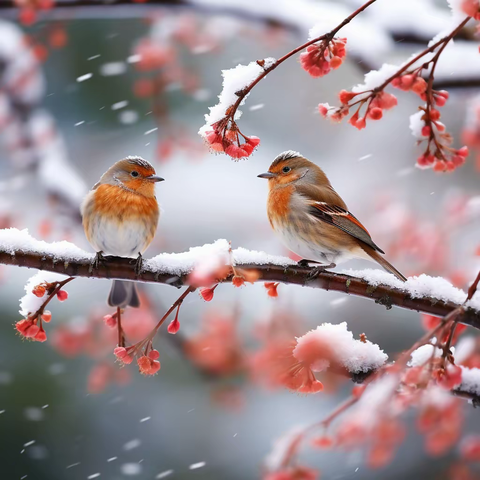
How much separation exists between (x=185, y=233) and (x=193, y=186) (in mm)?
419

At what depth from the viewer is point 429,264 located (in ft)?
12.0

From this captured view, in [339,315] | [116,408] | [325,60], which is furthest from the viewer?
[116,408]

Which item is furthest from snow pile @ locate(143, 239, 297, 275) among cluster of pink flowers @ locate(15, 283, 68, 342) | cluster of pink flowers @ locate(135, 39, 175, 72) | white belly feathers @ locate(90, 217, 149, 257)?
cluster of pink flowers @ locate(135, 39, 175, 72)

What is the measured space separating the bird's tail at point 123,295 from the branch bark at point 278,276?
509mm

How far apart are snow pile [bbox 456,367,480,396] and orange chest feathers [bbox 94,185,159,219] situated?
1.23 m

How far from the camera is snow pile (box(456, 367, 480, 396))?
4.23 feet

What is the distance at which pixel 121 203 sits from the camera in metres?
2.04

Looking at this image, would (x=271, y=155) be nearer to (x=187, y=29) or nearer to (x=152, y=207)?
(x=187, y=29)

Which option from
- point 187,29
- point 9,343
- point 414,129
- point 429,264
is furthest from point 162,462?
point 414,129

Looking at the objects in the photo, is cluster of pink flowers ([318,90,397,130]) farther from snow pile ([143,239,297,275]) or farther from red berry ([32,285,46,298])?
red berry ([32,285,46,298])

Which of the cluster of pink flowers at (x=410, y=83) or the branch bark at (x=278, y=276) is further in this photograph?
the branch bark at (x=278, y=276)

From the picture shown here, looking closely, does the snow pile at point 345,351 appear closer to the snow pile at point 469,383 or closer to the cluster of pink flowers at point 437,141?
the snow pile at point 469,383

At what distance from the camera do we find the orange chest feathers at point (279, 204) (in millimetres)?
1968

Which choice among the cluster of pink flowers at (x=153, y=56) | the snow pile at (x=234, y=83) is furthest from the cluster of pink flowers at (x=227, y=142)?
the cluster of pink flowers at (x=153, y=56)
